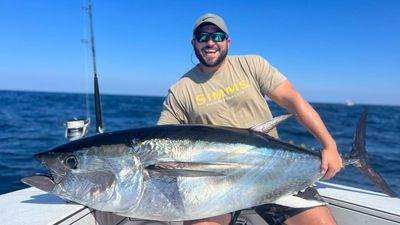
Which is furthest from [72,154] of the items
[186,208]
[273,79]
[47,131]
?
[47,131]

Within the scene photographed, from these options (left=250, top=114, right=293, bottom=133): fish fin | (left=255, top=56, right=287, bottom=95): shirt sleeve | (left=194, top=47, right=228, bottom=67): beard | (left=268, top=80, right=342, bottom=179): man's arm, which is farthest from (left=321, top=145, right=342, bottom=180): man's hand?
(left=194, top=47, right=228, bottom=67): beard

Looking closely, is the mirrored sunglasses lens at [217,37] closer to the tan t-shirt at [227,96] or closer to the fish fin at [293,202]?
the tan t-shirt at [227,96]

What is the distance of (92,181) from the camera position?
2.04 m

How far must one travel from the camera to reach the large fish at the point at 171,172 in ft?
6.72

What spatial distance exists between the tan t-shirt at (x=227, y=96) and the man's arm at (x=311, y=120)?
0.09 metres

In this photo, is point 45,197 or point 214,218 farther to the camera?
point 45,197

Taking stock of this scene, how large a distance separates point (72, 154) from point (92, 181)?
0.20m

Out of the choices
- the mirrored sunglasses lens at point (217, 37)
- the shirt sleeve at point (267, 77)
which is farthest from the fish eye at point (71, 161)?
Result: the shirt sleeve at point (267, 77)

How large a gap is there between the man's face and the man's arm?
0.54m

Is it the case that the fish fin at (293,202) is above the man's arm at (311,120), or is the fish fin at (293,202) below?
below

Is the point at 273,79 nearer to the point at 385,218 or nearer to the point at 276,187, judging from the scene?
the point at 276,187

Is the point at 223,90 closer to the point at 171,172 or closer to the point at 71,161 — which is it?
the point at 171,172

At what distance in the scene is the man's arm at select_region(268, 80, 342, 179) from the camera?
249 centimetres

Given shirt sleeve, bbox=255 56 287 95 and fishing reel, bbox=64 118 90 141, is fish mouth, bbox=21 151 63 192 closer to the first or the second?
fishing reel, bbox=64 118 90 141
